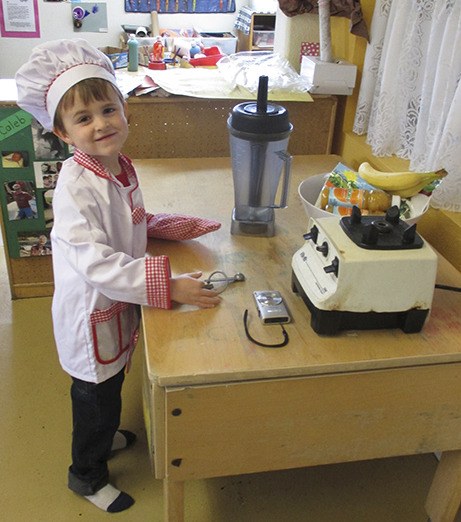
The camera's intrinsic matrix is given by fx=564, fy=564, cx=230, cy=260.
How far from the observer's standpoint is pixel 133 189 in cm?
122

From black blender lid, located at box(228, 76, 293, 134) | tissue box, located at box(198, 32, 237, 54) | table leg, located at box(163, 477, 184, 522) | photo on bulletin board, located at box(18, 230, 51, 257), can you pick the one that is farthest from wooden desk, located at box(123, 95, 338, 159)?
tissue box, located at box(198, 32, 237, 54)

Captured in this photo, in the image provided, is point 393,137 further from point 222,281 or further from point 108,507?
point 108,507

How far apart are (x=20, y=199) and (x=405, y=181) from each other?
4.62 ft

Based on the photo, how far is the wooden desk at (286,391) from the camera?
944 mm

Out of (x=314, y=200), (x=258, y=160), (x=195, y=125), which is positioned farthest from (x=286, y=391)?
(x=195, y=125)

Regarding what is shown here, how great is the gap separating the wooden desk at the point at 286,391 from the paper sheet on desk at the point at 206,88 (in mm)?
862

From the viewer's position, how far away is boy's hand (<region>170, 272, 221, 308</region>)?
1.07 metres

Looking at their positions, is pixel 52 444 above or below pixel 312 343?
below

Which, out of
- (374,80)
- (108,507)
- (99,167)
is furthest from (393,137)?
(108,507)

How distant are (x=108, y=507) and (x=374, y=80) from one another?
4.76ft

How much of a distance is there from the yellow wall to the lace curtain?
1.3 inches

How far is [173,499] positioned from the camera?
112 cm

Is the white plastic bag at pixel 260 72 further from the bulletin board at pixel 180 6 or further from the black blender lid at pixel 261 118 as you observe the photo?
the bulletin board at pixel 180 6

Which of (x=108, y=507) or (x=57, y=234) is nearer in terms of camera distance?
(x=57, y=234)
